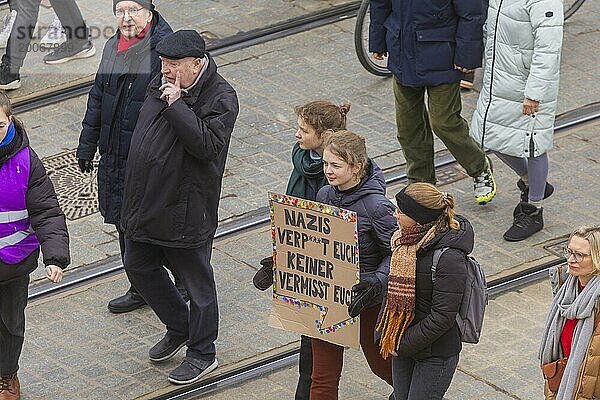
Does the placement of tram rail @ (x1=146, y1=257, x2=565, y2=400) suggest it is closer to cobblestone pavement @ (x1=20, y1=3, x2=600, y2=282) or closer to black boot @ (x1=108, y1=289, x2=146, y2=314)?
black boot @ (x1=108, y1=289, x2=146, y2=314)

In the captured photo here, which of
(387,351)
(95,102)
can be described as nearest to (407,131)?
(95,102)

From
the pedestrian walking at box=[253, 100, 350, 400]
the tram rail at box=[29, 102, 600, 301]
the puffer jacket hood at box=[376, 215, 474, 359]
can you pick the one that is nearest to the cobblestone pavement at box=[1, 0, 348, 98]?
the tram rail at box=[29, 102, 600, 301]

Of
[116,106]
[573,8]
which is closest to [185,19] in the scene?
[573,8]

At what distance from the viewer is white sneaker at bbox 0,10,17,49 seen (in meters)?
12.2

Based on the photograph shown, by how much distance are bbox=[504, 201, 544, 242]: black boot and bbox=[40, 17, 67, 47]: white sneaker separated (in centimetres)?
480

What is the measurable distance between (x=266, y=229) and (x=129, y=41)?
6.90ft

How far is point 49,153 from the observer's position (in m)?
10.6

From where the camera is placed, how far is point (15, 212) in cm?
727

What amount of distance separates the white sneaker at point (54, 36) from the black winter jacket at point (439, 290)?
6.59 m

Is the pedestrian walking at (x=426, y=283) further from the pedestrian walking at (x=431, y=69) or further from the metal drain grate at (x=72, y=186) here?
the metal drain grate at (x=72, y=186)

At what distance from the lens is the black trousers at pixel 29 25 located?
38.5 feet

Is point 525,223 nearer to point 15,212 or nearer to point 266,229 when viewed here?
point 266,229

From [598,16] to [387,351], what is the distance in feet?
23.1

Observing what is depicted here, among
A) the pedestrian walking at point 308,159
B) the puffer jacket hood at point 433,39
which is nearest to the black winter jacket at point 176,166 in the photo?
the pedestrian walking at point 308,159
